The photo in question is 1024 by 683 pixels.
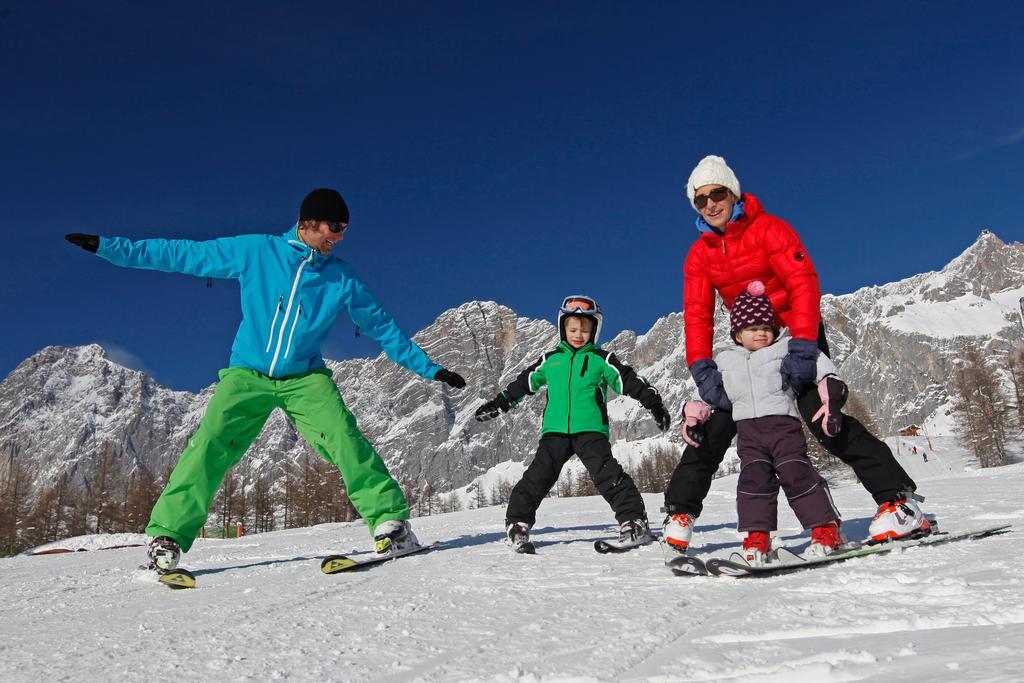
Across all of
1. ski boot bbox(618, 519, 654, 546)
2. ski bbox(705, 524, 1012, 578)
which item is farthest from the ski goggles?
ski bbox(705, 524, 1012, 578)

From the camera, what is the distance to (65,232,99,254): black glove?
4.19 meters

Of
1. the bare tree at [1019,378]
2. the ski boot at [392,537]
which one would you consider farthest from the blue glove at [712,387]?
the bare tree at [1019,378]

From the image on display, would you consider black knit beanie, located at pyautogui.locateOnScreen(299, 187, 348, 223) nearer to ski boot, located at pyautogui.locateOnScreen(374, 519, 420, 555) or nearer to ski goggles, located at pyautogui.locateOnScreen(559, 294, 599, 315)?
ski goggles, located at pyautogui.locateOnScreen(559, 294, 599, 315)

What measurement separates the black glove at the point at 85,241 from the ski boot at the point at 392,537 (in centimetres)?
243

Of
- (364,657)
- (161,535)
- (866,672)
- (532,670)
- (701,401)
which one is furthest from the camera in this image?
(161,535)

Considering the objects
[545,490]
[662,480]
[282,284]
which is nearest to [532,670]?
[545,490]

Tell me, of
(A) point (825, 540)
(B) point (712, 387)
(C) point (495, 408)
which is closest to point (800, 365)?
(B) point (712, 387)

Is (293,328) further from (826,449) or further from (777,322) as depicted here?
(826,449)

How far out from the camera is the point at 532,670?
1666mm

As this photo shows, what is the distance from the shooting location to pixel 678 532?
148 inches

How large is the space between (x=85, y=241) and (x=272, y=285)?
1.10 metres

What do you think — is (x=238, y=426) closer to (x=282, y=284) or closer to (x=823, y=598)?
(x=282, y=284)

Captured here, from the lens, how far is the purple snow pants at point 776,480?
342 cm

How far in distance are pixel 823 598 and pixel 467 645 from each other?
117 cm
